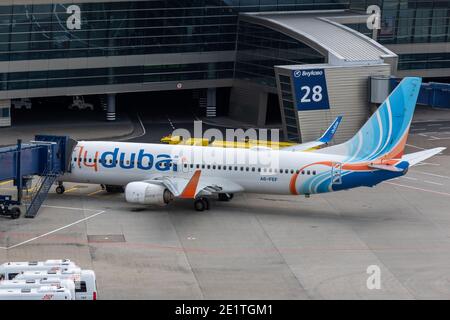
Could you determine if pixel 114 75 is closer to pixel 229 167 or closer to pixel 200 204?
pixel 229 167

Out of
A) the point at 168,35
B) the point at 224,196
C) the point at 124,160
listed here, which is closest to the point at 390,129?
the point at 224,196

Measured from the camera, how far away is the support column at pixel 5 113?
104125 mm

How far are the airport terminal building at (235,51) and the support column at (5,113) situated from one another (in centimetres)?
12

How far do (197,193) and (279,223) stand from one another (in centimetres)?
596

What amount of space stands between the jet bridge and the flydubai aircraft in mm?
1097

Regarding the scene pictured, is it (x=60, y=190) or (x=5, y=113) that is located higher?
(x=5, y=113)

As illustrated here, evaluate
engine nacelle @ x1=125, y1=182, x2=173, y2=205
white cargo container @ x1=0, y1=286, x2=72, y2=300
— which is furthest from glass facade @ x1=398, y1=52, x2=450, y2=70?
white cargo container @ x1=0, y1=286, x2=72, y2=300

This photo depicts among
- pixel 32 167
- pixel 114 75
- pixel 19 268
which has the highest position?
pixel 114 75

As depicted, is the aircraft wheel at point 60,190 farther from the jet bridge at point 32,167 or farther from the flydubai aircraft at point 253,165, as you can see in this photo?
the jet bridge at point 32,167

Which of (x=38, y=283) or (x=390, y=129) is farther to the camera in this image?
(x=390, y=129)

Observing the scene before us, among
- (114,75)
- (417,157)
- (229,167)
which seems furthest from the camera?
(114,75)

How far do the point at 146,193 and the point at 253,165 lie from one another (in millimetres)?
7803

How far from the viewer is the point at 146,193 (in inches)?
2781

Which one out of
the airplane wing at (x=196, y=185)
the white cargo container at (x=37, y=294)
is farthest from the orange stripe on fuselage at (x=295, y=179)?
the white cargo container at (x=37, y=294)
